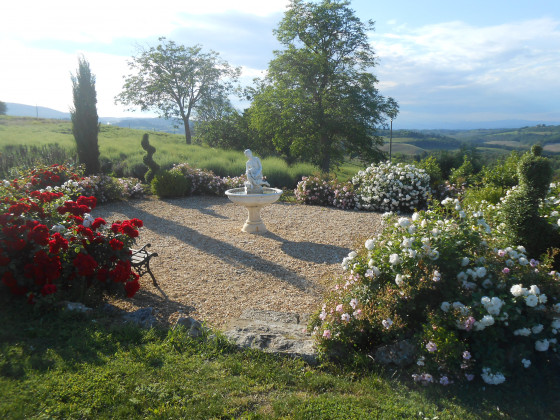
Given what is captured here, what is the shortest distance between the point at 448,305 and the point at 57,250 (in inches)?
139

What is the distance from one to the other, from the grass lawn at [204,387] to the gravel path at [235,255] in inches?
38.0

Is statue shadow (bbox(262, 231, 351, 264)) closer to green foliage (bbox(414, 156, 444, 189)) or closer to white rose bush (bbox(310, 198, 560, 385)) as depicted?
white rose bush (bbox(310, 198, 560, 385))

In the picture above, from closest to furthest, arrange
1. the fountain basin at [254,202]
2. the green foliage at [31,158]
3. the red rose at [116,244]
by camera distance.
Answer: the red rose at [116,244] < the fountain basin at [254,202] < the green foliage at [31,158]

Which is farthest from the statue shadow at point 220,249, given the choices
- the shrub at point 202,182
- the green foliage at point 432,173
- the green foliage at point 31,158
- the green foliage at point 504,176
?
the green foliage at point 432,173

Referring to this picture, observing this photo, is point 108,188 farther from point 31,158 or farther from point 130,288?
point 130,288

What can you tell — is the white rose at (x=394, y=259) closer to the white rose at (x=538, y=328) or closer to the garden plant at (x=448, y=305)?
the garden plant at (x=448, y=305)

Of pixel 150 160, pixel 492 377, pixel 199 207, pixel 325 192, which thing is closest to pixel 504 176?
pixel 325 192

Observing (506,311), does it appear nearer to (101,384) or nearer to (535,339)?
(535,339)

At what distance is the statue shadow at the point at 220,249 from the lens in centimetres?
524

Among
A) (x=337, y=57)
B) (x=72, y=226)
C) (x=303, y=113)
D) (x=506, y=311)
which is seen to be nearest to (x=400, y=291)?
(x=506, y=311)

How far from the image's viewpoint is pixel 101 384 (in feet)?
8.29

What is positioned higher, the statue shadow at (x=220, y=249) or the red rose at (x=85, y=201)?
the red rose at (x=85, y=201)

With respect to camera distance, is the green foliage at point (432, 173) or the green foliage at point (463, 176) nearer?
the green foliage at point (463, 176)

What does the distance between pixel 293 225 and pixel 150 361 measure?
5.45m
